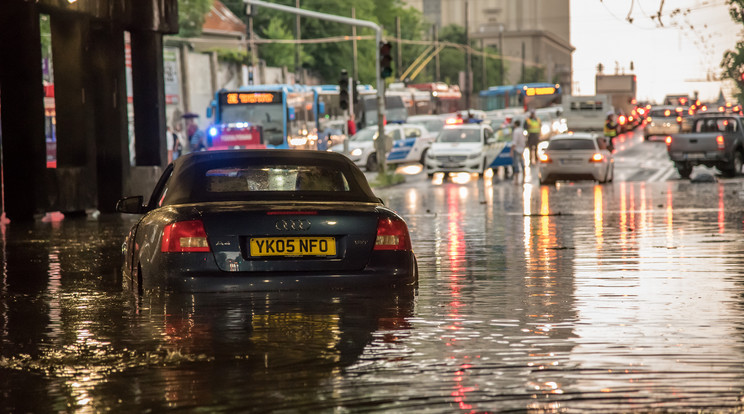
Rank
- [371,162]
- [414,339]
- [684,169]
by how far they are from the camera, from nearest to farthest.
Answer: [414,339]
[684,169]
[371,162]

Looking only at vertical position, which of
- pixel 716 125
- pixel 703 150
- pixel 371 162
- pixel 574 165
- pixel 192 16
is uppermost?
→ pixel 192 16

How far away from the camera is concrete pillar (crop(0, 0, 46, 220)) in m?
22.5

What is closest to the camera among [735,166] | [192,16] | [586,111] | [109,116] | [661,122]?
[109,116]

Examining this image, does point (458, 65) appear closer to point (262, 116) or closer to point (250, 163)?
point (262, 116)

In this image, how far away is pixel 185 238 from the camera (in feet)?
30.3

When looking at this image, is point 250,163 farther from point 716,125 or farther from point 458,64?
point 458,64

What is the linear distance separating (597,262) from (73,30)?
12.8 meters

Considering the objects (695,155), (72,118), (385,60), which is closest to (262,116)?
(385,60)

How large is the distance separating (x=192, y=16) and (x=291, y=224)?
260 ft

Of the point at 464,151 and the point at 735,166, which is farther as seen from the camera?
the point at 464,151

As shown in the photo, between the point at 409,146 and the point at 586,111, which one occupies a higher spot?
the point at 586,111

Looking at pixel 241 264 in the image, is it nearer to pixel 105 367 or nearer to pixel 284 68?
pixel 105 367

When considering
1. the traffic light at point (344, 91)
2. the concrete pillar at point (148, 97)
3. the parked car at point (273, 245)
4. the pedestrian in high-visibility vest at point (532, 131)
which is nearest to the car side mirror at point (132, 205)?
the parked car at point (273, 245)

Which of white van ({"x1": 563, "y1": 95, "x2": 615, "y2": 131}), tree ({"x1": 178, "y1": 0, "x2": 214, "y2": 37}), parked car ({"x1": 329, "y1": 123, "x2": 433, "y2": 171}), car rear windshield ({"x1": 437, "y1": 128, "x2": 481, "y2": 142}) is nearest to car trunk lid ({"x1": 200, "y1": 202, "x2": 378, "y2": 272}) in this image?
car rear windshield ({"x1": 437, "y1": 128, "x2": 481, "y2": 142})
